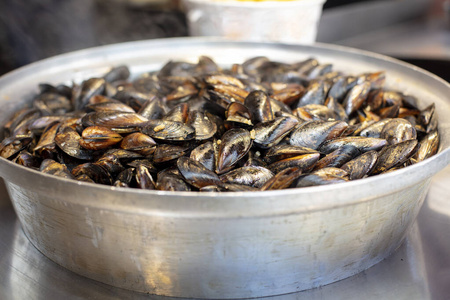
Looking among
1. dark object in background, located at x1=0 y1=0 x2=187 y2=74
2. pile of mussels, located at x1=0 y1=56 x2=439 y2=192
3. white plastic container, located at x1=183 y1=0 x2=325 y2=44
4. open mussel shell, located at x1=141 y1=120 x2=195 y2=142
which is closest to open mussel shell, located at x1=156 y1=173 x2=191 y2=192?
pile of mussels, located at x1=0 y1=56 x2=439 y2=192

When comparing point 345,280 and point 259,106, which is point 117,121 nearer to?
point 259,106

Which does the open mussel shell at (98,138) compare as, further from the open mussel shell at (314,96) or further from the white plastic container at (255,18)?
the white plastic container at (255,18)

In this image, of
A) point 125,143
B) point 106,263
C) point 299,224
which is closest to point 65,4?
point 125,143

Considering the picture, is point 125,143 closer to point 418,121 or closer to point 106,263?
point 106,263

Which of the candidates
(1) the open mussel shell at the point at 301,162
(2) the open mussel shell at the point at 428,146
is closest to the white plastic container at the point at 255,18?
(2) the open mussel shell at the point at 428,146

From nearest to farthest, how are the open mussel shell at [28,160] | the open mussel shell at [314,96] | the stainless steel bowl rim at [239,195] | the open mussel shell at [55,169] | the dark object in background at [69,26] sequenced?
the stainless steel bowl rim at [239,195] < the open mussel shell at [55,169] < the open mussel shell at [28,160] < the open mussel shell at [314,96] < the dark object in background at [69,26]

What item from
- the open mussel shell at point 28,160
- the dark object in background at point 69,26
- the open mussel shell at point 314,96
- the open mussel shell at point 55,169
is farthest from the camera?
the dark object in background at point 69,26
